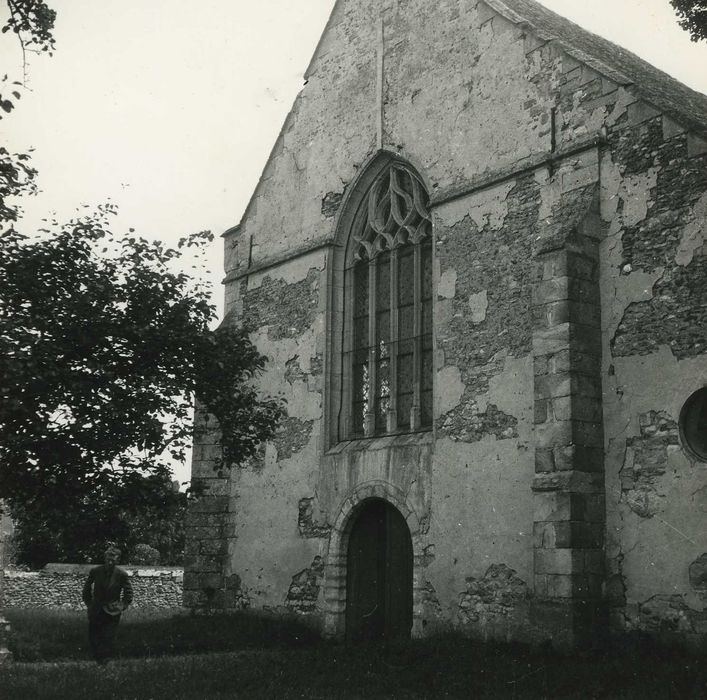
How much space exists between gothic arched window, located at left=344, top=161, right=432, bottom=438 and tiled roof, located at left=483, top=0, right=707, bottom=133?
109 inches

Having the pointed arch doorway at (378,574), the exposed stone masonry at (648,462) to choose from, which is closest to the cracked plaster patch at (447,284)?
the pointed arch doorway at (378,574)

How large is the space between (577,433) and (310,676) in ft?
12.9

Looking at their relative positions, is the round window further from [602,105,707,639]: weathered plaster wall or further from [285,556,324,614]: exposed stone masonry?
[285,556,324,614]: exposed stone masonry

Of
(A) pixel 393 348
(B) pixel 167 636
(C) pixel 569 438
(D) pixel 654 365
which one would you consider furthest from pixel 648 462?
(B) pixel 167 636

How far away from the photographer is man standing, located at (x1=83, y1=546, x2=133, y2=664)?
11.0 meters

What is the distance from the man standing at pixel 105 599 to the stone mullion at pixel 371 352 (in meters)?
4.38

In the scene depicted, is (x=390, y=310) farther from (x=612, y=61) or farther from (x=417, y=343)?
(x=612, y=61)

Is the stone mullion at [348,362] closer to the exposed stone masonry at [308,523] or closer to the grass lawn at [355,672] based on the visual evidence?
the exposed stone masonry at [308,523]

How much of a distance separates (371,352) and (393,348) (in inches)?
17.0

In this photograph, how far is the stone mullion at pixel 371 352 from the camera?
46.4 ft

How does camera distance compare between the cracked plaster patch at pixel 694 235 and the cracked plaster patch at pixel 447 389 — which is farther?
the cracked plaster patch at pixel 447 389

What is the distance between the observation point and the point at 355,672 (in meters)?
10.5

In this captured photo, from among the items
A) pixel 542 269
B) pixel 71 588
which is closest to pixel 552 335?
pixel 542 269

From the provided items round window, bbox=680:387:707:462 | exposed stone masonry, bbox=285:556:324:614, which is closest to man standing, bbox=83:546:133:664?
exposed stone masonry, bbox=285:556:324:614
